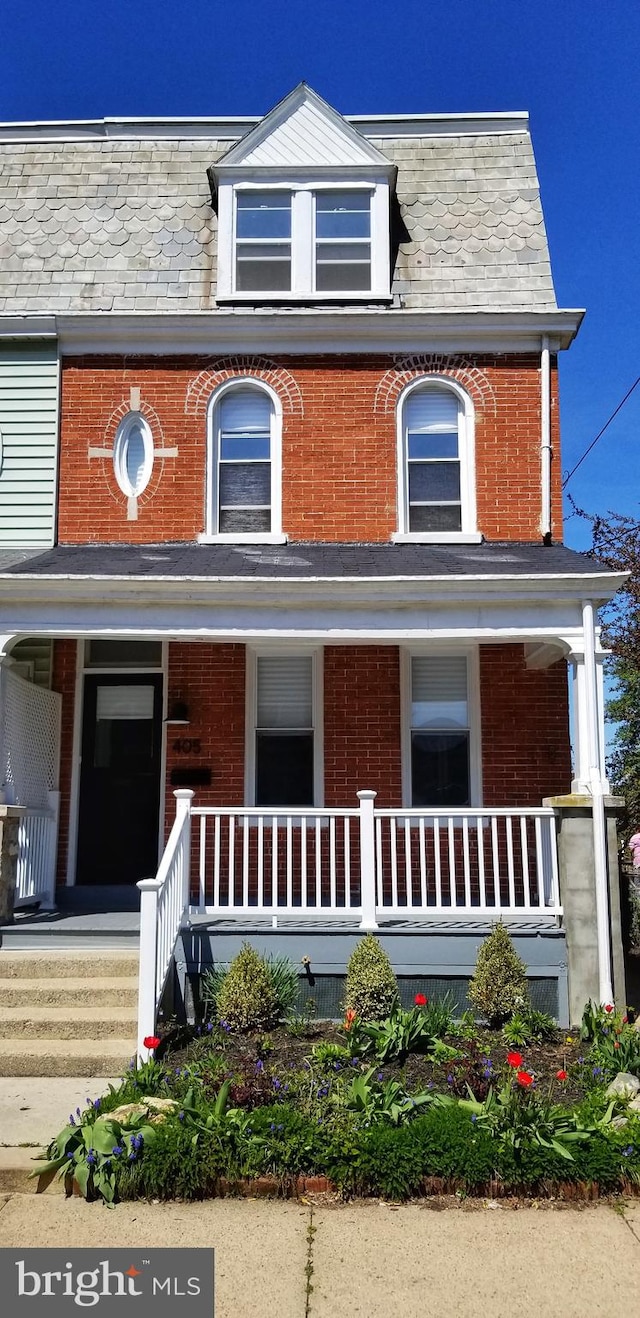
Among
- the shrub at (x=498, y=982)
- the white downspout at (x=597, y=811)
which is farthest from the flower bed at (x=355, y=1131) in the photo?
the white downspout at (x=597, y=811)

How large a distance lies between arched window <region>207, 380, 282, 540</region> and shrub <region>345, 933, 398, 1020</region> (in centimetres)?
480

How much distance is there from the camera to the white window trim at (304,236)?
1085 centimetres

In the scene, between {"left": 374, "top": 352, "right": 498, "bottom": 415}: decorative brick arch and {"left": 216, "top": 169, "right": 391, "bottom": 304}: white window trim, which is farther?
{"left": 216, "top": 169, "right": 391, "bottom": 304}: white window trim

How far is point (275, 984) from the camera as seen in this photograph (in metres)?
7.40

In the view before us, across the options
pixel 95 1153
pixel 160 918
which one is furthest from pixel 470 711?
pixel 95 1153

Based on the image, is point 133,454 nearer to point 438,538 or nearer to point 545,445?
point 438,538

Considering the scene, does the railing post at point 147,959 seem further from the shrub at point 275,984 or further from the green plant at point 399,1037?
the green plant at point 399,1037

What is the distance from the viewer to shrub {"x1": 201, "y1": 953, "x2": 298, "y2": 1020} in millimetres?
7312

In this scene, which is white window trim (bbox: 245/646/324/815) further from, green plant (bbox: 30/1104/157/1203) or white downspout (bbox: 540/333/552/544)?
green plant (bbox: 30/1104/157/1203)

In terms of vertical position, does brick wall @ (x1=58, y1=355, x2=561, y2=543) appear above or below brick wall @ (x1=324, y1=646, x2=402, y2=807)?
above

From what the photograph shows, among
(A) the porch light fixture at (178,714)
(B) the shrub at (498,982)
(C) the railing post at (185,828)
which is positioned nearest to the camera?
(B) the shrub at (498,982)

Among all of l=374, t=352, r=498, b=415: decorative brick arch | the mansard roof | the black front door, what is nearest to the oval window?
the mansard roof

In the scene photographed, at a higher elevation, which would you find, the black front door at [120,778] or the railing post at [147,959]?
the black front door at [120,778]

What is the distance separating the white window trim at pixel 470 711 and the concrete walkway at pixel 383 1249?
5256 millimetres
